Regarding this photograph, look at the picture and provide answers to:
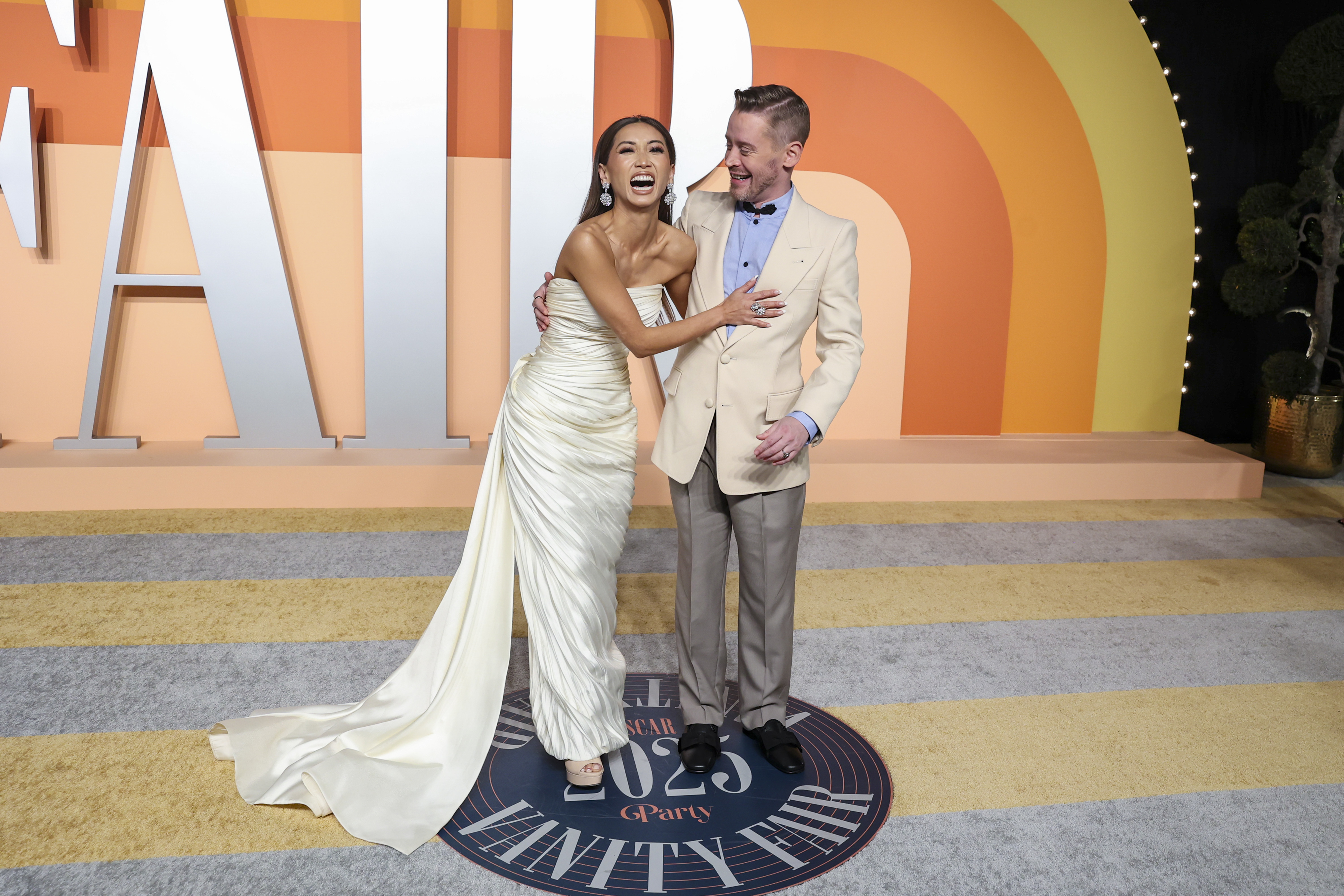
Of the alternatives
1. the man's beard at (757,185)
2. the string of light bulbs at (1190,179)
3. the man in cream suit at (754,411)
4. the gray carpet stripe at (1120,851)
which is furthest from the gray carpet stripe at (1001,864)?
the string of light bulbs at (1190,179)

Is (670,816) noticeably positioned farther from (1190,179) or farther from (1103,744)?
(1190,179)

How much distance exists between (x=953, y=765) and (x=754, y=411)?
3.72 feet

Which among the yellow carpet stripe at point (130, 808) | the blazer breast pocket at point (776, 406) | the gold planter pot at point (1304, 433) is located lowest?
the yellow carpet stripe at point (130, 808)

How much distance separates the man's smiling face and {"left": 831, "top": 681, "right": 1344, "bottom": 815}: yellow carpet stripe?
1.56 meters

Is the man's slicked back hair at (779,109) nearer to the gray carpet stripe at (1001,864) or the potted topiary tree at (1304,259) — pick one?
the gray carpet stripe at (1001,864)

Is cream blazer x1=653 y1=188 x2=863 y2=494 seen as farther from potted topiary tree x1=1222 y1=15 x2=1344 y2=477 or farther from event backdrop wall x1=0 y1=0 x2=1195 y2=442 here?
potted topiary tree x1=1222 y1=15 x2=1344 y2=477

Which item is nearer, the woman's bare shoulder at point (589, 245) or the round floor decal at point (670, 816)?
the round floor decal at point (670, 816)

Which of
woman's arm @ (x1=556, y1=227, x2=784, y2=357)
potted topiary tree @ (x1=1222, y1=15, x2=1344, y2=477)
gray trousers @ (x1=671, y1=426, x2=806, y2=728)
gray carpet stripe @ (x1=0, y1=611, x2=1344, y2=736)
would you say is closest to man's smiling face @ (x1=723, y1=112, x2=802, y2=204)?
woman's arm @ (x1=556, y1=227, x2=784, y2=357)

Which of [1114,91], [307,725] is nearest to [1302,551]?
[1114,91]

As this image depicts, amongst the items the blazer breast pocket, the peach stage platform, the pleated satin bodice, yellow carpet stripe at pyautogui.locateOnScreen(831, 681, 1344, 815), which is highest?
the pleated satin bodice

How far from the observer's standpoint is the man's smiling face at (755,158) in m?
2.52

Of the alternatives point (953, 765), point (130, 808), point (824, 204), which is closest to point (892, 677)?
point (953, 765)

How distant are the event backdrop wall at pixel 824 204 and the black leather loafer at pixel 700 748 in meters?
3.01

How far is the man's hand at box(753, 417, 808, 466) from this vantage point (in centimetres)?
248
